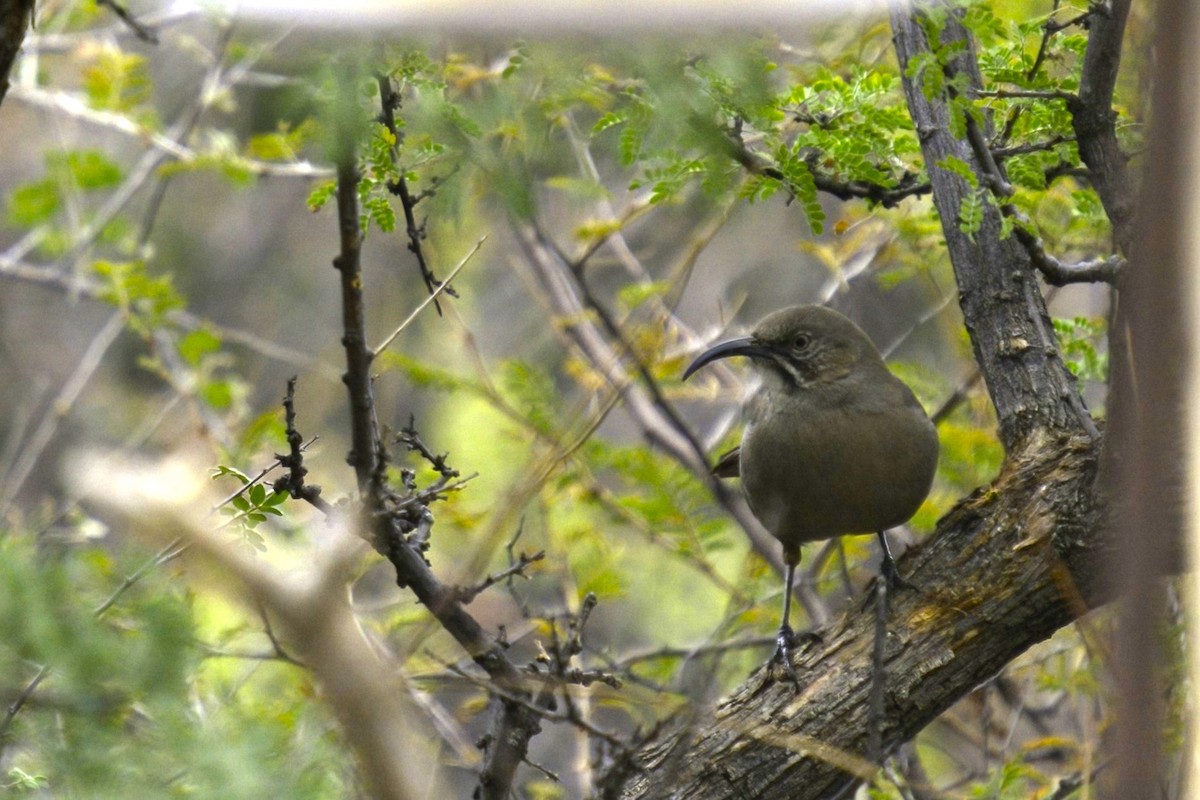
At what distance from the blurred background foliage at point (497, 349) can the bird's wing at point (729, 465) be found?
0.46 meters

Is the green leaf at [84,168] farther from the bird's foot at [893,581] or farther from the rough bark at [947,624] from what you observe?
the bird's foot at [893,581]

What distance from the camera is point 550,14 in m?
2.22

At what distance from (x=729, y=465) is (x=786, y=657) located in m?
1.69

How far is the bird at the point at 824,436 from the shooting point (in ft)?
15.5

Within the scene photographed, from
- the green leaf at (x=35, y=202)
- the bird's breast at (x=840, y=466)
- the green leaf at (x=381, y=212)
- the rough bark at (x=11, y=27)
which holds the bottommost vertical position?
the bird's breast at (x=840, y=466)

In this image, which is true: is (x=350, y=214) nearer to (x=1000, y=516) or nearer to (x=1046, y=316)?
(x=1000, y=516)

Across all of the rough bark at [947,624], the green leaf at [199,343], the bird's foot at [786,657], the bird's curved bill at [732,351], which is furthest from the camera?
the green leaf at [199,343]

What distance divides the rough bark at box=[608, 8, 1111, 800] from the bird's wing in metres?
1.50

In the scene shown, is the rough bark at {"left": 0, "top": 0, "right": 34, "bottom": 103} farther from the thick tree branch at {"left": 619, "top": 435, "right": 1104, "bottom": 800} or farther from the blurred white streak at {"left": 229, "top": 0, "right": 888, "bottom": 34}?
the thick tree branch at {"left": 619, "top": 435, "right": 1104, "bottom": 800}

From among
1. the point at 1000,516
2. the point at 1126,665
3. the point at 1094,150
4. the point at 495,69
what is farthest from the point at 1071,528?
the point at 495,69

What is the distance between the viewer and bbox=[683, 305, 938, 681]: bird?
15.5ft

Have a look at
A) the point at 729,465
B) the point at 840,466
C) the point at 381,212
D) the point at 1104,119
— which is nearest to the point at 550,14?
the point at 381,212

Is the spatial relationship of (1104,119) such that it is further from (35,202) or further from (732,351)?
(35,202)

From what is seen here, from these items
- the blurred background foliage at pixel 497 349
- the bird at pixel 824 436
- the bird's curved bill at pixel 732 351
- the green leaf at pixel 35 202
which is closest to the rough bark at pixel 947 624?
the blurred background foliage at pixel 497 349
